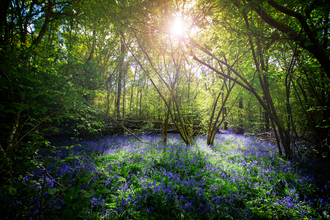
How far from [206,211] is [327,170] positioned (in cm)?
461

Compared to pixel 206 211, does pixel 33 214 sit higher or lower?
→ higher

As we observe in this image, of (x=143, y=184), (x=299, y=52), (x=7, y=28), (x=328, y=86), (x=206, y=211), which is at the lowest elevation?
(x=206, y=211)

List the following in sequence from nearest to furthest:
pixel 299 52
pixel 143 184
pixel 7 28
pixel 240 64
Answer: pixel 7 28
pixel 143 184
pixel 299 52
pixel 240 64

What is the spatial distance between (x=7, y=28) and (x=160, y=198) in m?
4.41

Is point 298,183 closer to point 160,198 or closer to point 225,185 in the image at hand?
point 225,185

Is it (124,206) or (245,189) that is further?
(245,189)

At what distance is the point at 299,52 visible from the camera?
13.9 feet

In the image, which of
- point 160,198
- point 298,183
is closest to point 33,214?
point 160,198

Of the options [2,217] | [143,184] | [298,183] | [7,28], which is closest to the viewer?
[2,217]

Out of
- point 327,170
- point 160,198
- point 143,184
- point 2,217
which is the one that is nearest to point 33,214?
point 2,217

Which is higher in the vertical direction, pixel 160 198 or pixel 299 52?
pixel 299 52

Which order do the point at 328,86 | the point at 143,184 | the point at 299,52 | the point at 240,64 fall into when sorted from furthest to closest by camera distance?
1. the point at 240,64
2. the point at 299,52
3. the point at 328,86
4. the point at 143,184

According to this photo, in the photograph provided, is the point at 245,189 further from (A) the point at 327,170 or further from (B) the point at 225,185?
(A) the point at 327,170

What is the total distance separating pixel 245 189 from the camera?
3221 mm
